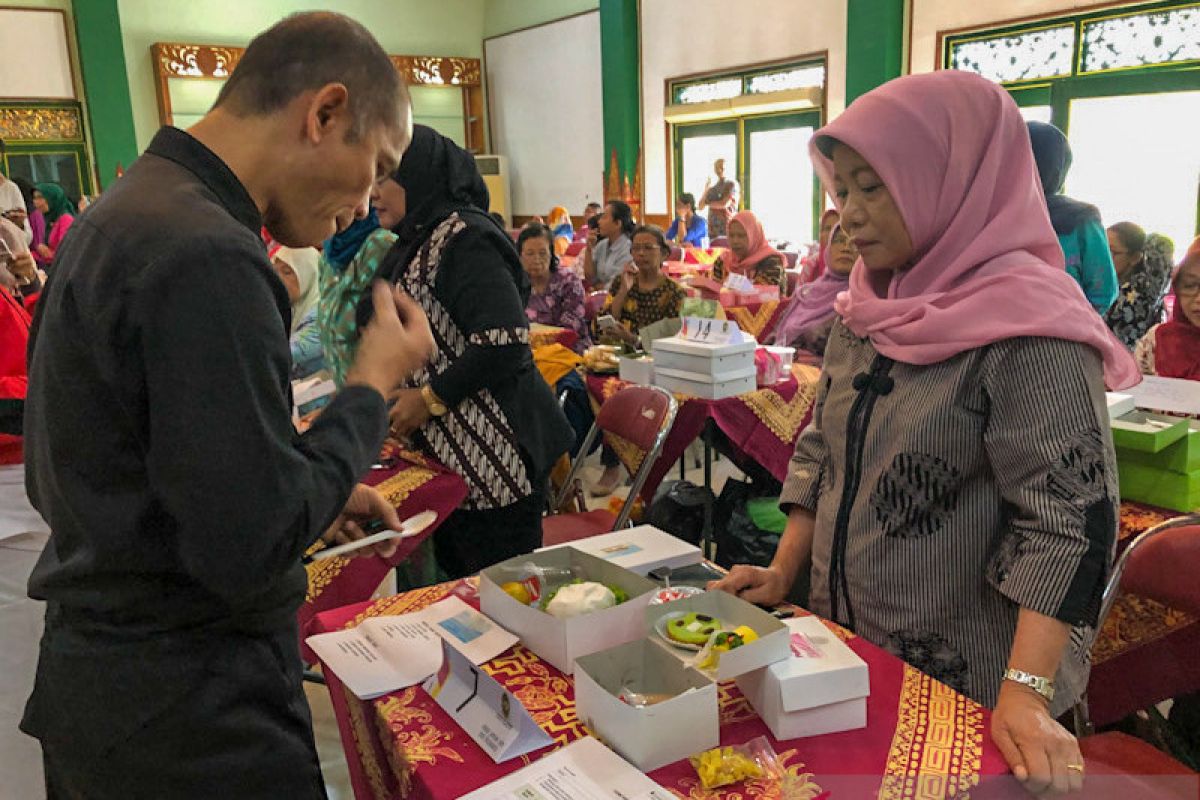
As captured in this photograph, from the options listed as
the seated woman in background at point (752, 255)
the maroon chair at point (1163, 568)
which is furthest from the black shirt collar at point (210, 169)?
the seated woman in background at point (752, 255)

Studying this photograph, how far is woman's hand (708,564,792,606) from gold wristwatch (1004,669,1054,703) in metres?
0.38

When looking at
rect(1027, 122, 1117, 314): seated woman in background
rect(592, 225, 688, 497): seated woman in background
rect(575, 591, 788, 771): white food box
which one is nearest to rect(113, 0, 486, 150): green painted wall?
rect(592, 225, 688, 497): seated woman in background

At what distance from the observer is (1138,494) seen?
2.02 m

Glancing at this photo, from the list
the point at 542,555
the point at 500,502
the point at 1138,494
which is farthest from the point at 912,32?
the point at 542,555

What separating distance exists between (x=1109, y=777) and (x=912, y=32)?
25.8 feet

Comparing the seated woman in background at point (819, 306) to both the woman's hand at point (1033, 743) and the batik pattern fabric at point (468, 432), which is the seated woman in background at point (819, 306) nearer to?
the batik pattern fabric at point (468, 432)

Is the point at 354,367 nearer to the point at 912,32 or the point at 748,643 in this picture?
the point at 748,643

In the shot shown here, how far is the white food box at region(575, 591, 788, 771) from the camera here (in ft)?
2.99

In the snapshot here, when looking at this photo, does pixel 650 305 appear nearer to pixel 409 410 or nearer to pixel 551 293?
pixel 551 293

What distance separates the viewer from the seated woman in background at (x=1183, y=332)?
2.92 metres

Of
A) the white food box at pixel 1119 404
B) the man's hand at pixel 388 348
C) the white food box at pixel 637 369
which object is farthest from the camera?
the white food box at pixel 637 369

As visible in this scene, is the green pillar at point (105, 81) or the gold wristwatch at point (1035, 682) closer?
the gold wristwatch at point (1035, 682)

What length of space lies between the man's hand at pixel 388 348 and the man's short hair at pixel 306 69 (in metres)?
0.20

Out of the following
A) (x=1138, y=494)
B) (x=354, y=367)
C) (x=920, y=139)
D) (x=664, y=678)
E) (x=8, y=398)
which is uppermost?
(x=920, y=139)
